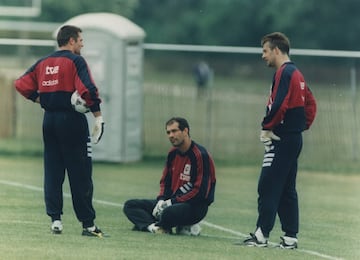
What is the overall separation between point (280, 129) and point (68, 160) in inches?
77.0

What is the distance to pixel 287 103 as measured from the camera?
1225 cm

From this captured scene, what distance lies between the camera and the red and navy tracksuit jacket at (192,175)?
13125 mm

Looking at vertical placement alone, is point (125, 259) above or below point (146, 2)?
below

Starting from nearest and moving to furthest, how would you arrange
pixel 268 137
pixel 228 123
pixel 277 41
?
pixel 268 137 < pixel 277 41 < pixel 228 123

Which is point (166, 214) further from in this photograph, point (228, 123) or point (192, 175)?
point (228, 123)

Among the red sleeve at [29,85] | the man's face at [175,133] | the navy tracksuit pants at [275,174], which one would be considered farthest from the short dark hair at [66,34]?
the navy tracksuit pants at [275,174]

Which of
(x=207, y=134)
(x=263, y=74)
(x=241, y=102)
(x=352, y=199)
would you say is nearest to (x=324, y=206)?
(x=352, y=199)

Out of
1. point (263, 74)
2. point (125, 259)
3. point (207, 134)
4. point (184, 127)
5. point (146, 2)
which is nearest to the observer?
point (125, 259)

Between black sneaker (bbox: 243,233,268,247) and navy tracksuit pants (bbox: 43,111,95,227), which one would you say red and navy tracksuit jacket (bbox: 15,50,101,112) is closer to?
navy tracksuit pants (bbox: 43,111,95,227)

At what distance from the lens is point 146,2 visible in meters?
64.9

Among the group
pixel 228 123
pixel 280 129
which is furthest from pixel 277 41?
pixel 228 123

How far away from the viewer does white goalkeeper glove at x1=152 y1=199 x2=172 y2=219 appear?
524 inches

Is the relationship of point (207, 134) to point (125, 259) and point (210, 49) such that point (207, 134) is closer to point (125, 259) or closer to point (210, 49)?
point (210, 49)

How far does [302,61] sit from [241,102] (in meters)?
25.2
